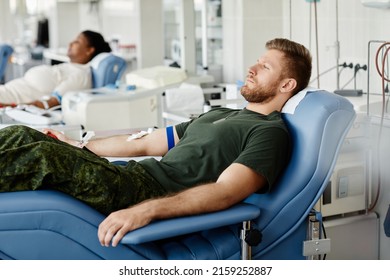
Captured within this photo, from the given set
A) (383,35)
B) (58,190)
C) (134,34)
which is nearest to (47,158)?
(58,190)

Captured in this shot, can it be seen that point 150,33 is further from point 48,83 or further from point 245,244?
point 245,244

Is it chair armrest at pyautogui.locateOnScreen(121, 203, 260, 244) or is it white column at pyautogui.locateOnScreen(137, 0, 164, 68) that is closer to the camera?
chair armrest at pyautogui.locateOnScreen(121, 203, 260, 244)

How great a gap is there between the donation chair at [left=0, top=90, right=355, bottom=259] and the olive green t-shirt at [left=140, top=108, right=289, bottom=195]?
0.08 meters

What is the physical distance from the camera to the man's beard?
91.4 inches

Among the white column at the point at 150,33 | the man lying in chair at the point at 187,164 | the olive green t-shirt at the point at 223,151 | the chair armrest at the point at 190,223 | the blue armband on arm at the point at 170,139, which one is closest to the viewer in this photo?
the chair armrest at the point at 190,223

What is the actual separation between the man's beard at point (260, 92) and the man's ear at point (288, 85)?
0.09 ft

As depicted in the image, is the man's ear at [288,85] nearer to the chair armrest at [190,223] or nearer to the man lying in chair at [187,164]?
the man lying in chair at [187,164]

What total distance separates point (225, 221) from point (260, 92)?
590 mm

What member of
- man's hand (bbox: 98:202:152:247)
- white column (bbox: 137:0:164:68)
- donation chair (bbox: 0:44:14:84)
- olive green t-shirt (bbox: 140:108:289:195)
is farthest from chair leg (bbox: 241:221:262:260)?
donation chair (bbox: 0:44:14:84)

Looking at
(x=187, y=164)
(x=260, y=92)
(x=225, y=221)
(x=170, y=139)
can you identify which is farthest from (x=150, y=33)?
(x=225, y=221)

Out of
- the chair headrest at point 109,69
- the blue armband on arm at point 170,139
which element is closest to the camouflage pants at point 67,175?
the blue armband on arm at point 170,139

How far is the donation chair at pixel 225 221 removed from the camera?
1877 mm

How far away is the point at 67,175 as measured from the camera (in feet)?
6.43

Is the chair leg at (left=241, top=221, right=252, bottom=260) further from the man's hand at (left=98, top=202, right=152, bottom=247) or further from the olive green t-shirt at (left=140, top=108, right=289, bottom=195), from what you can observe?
the man's hand at (left=98, top=202, right=152, bottom=247)
